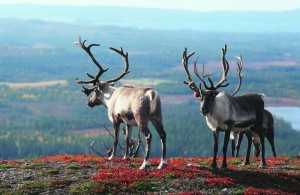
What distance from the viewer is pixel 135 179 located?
828 inches

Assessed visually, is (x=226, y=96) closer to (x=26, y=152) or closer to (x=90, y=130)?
(x=26, y=152)

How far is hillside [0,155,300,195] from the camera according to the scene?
20.3m

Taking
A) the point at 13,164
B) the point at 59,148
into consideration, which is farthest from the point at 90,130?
the point at 13,164

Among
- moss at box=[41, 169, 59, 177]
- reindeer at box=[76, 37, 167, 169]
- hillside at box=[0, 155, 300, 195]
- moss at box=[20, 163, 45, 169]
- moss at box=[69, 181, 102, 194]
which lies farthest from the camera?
moss at box=[20, 163, 45, 169]

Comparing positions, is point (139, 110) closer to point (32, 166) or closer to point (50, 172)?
point (50, 172)

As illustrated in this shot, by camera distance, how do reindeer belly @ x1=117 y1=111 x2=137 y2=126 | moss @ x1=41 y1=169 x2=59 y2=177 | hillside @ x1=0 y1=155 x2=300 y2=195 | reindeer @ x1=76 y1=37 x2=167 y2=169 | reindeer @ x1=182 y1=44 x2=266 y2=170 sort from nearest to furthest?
hillside @ x1=0 y1=155 x2=300 y2=195
moss @ x1=41 y1=169 x2=59 y2=177
reindeer @ x1=182 y1=44 x2=266 y2=170
reindeer @ x1=76 y1=37 x2=167 y2=169
reindeer belly @ x1=117 y1=111 x2=137 y2=126

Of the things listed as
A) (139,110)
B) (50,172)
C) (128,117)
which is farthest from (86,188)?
(128,117)

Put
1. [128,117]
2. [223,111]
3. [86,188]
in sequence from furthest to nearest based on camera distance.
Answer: [128,117] < [223,111] < [86,188]

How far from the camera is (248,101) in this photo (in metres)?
24.7

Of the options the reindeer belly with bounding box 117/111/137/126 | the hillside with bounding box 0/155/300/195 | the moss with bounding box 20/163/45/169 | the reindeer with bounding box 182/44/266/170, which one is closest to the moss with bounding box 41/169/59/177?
the hillside with bounding box 0/155/300/195

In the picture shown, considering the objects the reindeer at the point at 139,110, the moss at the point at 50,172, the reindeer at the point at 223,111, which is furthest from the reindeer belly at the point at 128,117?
the moss at the point at 50,172

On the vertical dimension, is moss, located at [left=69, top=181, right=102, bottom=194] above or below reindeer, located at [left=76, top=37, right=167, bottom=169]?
below

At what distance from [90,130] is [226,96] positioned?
582ft

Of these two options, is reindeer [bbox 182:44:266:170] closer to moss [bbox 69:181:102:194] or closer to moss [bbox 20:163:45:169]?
moss [bbox 69:181:102:194]
